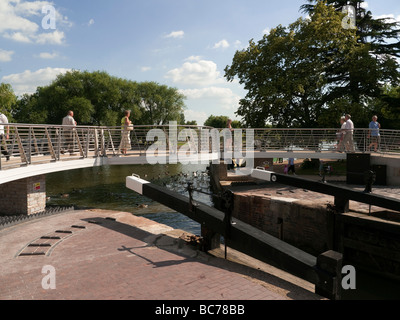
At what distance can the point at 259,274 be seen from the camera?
18.4 ft

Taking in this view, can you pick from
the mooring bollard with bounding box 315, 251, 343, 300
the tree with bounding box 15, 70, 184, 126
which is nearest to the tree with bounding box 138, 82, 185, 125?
the tree with bounding box 15, 70, 184, 126

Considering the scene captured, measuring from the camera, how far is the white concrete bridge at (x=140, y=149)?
9219 millimetres

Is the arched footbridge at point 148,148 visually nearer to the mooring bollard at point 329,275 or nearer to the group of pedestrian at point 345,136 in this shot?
the group of pedestrian at point 345,136

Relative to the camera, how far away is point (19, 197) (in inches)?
408

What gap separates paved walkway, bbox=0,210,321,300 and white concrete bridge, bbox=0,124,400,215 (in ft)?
7.17

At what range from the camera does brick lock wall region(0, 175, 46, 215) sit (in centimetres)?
1023

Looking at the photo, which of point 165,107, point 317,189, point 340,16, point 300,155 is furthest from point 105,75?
point 317,189

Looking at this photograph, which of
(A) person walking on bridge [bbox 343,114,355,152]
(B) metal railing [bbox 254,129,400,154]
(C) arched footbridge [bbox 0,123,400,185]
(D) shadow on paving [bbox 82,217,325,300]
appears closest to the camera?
(D) shadow on paving [bbox 82,217,325,300]

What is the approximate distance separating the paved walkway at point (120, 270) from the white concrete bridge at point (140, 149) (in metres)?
2.19

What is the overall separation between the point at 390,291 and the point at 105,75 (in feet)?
153
